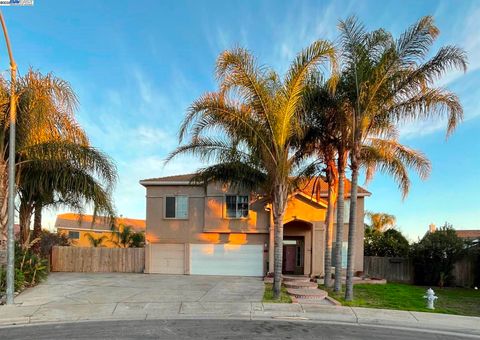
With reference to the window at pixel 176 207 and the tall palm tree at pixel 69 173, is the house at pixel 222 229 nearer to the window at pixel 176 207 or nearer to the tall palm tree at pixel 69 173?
the window at pixel 176 207

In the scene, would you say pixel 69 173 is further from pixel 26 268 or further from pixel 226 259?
pixel 226 259

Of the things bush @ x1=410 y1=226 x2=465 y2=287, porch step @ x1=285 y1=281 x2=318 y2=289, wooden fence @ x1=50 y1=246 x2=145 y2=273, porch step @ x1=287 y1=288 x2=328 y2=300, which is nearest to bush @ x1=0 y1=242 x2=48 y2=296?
wooden fence @ x1=50 y1=246 x2=145 y2=273

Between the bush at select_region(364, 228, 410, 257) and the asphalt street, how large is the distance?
1647 cm

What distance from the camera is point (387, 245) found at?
26.5m

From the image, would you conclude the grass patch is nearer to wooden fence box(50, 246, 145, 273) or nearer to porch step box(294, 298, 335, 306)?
porch step box(294, 298, 335, 306)

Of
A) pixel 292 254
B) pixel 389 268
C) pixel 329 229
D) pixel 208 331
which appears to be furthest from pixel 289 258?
pixel 208 331

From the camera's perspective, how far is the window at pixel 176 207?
2500 cm

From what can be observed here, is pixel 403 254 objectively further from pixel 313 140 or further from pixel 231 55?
pixel 231 55

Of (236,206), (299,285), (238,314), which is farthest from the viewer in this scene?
(236,206)

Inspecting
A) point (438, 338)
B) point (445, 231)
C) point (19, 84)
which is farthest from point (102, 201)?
point (445, 231)

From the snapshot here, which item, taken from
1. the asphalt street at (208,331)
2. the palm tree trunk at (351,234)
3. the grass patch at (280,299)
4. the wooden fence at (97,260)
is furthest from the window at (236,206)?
the asphalt street at (208,331)

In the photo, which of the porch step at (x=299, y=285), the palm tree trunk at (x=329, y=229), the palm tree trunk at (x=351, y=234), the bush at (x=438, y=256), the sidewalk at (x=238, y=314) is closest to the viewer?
the sidewalk at (x=238, y=314)

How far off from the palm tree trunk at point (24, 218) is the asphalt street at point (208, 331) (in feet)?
27.7

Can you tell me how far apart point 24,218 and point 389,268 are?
1875 cm
